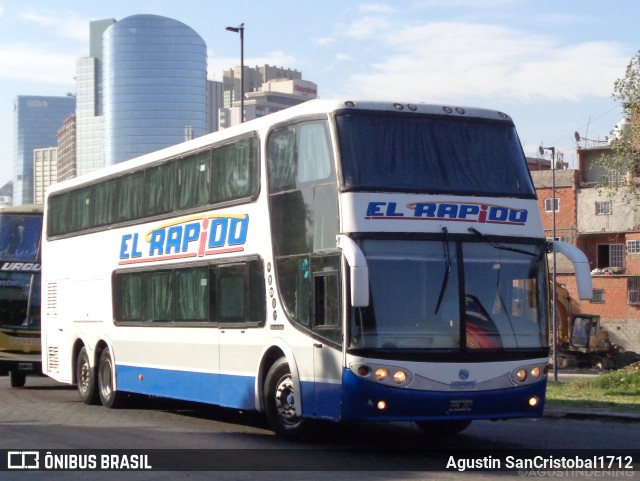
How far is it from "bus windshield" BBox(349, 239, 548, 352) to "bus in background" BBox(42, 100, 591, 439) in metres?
0.02

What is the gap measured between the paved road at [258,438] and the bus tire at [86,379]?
1101 millimetres

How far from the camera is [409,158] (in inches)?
572

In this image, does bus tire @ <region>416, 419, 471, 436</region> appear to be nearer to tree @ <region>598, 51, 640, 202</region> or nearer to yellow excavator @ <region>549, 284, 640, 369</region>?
tree @ <region>598, 51, 640, 202</region>

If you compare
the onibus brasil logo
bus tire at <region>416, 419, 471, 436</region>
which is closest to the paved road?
bus tire at <region>416, 419, 471, 436</region>

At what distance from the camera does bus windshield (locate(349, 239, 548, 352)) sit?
13812 mm

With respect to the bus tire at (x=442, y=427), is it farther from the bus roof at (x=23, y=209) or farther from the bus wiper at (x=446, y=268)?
the bus roof at (x=23, y=209)

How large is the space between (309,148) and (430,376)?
10.8ft

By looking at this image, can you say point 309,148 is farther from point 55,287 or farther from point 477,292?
point 55,287

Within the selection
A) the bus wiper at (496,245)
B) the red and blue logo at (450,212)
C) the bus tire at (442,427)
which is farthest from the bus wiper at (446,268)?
the bus tire at (442,427)

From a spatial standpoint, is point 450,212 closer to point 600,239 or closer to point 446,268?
point 446,268

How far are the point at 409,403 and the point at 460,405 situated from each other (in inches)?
25.1

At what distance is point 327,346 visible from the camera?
46.8 feet

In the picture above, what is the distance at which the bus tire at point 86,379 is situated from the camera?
2273 centimetres

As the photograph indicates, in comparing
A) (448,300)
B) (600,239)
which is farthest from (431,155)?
(600,239)
